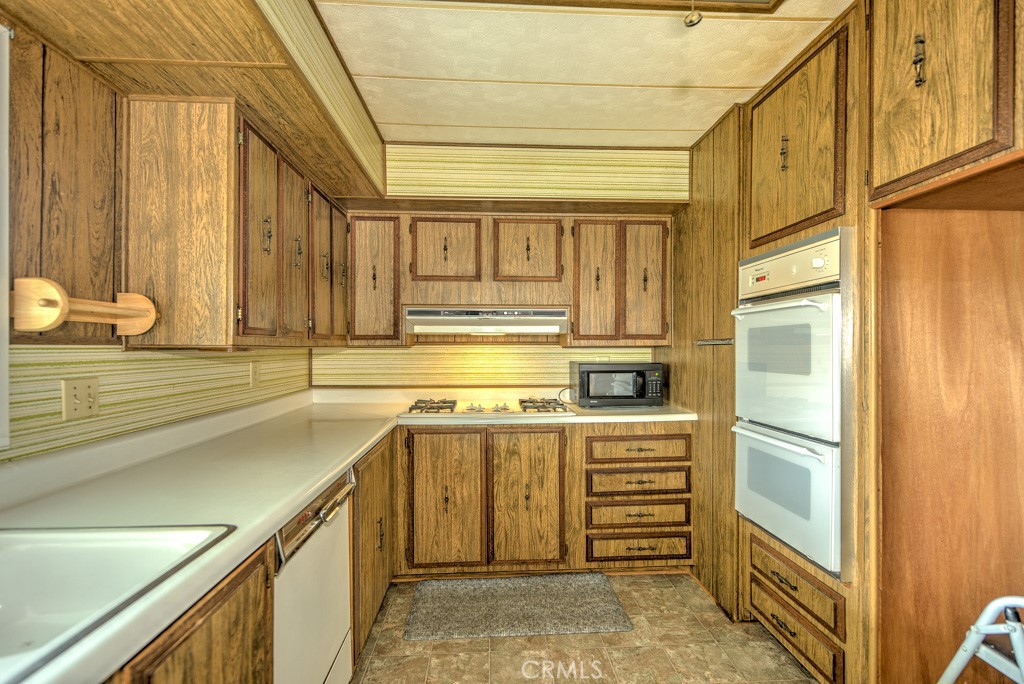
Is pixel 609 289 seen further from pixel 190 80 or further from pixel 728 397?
pixel 190 80

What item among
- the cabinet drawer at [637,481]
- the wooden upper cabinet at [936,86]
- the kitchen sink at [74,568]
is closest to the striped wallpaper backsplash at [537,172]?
the wooden upper cabinet at [936,86]

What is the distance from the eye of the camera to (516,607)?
87.2 inches

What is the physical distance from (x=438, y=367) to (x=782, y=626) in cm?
224

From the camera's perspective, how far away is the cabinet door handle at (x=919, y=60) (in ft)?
4.07

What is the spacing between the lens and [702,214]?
2.44 metres

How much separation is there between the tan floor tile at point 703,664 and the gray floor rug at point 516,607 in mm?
245

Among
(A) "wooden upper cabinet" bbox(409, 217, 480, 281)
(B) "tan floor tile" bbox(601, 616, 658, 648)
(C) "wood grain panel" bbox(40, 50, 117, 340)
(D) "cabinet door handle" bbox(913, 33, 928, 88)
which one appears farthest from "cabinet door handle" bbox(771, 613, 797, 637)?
(C) "wood grain panel" bbox(40, 50, 117, 340)

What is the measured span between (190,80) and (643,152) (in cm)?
220

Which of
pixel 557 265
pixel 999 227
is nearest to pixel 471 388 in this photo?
pixel 557 265

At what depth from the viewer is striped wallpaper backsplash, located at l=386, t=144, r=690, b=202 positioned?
2557 mm

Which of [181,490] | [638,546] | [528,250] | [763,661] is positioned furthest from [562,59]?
[763,661]

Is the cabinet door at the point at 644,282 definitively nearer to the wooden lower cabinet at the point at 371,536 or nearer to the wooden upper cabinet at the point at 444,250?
the wooden upper cabinet at the point at 444,250

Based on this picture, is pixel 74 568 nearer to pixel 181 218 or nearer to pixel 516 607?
pixel 181 218

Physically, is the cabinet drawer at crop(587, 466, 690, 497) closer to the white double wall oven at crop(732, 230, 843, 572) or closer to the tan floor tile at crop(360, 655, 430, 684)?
the white double wall oven at crop(732, 230, 843, 572)
